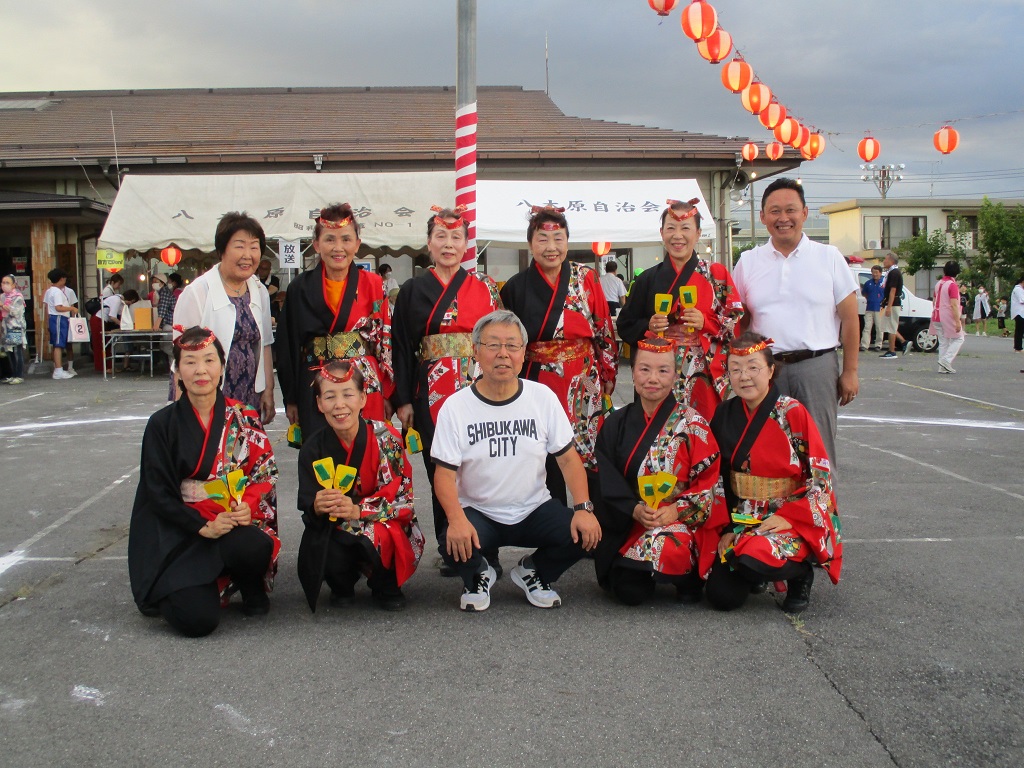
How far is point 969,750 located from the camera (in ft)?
8.39

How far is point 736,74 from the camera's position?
11.5 meters

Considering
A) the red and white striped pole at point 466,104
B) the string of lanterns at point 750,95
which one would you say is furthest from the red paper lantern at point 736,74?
the red and white striped pole at point 466,104

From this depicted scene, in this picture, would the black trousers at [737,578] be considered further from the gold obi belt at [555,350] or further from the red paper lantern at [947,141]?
the red paper lantern at [947,141]

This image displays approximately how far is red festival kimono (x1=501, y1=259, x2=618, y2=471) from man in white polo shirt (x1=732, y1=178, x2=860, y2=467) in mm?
830

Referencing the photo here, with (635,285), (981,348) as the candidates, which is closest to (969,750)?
(635,285)

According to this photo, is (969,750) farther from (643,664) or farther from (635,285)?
(635,285)

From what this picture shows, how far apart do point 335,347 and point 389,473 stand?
0.74m

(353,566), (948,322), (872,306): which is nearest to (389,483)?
(353,566)

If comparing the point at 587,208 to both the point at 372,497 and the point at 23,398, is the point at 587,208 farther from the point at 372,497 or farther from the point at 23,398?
the point at 372,497

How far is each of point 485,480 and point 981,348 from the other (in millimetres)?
18294

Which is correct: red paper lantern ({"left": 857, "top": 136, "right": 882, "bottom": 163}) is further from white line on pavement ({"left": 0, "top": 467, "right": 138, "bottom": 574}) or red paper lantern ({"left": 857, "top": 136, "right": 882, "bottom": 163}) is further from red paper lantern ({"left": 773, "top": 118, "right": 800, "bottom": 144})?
white line on pavement ({"left": 0, "top": 467, "right": 138, "bottom": 574})

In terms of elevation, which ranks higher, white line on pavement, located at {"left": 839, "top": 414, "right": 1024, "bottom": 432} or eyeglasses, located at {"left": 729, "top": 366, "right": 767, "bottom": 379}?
eyeglasses, located at {"left": 729, "top": 366, "right": 767, "bottom": 379}

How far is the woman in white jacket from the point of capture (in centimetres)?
425

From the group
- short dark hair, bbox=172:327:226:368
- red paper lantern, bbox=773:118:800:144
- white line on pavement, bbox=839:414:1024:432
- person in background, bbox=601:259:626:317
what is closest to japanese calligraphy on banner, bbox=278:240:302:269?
person in background, bbox=601:259:626:317
